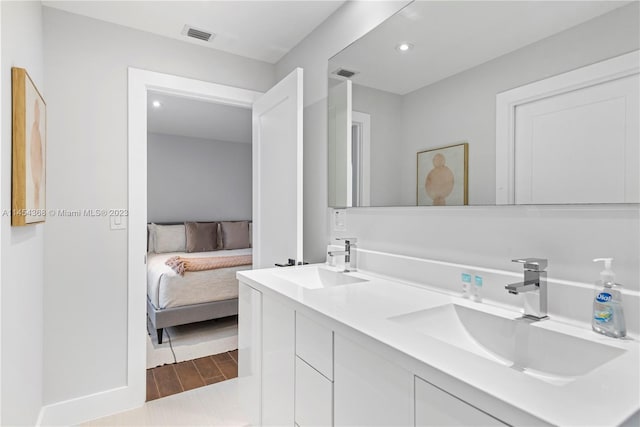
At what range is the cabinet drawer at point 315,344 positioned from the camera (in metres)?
0.98

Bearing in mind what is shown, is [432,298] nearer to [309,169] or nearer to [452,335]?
[452,335]

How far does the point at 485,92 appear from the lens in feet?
3.82

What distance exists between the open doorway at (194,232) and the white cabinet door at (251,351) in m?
0.95

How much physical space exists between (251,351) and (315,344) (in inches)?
22.9

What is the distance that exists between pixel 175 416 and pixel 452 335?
1.75 metres

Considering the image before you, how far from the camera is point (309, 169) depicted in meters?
2.18

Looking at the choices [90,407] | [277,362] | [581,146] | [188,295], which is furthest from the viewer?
[188,295]

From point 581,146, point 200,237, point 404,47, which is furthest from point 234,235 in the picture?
point 581,146

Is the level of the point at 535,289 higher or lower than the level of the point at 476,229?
lower

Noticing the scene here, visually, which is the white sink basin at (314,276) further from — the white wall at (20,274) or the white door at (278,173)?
the white wall at (20,274)

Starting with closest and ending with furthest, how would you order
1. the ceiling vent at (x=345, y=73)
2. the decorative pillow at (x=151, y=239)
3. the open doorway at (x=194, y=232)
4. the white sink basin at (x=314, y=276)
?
the white sink basin at (x=314, y=276) → the ceiling vent at (x=345, y=73) → the open doorway at (x=194, y=232) → the decorative pillow at (x=151, y=239)

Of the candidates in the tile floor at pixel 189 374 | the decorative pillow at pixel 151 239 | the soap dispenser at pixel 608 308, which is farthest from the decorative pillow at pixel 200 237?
the soap dispenser at pixel 608 308

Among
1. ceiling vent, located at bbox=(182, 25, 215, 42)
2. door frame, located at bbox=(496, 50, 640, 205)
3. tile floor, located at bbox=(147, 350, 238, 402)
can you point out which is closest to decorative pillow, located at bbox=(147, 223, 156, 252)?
tile floor, located at bbox=(147, 350, 238, 402)

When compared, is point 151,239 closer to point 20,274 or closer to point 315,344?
point 20,274
